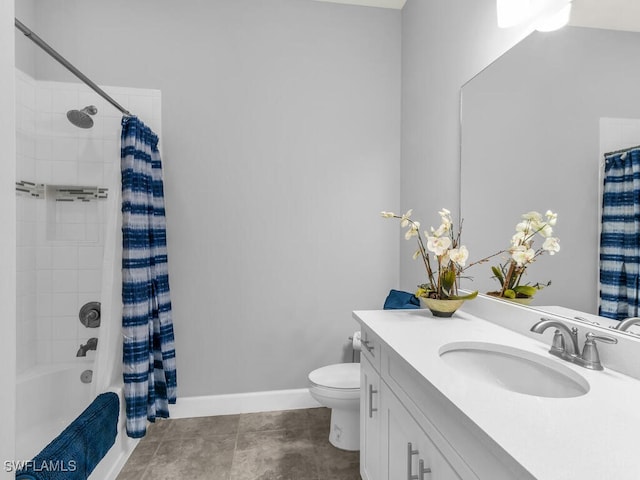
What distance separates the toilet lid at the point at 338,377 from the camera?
1906 mm

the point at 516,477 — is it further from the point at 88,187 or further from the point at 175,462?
the point at 88,187

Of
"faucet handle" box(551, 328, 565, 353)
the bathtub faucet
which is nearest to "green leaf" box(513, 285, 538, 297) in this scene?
"faucet handle" box(551, 328, 565, 353)

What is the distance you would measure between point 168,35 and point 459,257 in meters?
2.29

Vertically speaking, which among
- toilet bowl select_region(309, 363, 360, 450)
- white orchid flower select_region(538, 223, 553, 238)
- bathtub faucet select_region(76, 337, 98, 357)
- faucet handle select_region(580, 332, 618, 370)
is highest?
white orchid flower select_region(538, 223, 553, 238)

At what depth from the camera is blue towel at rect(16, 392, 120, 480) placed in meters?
1.05

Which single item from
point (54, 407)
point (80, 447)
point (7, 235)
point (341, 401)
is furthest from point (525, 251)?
point (54, 407)

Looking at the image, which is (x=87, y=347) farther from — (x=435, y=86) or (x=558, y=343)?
(x=435, y=86)

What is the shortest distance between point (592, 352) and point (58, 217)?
2.38 m

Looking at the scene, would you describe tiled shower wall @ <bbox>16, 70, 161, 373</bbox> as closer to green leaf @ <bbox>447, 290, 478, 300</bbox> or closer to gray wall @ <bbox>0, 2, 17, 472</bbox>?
gray wall @ <bbox>0, 2, 17, 472</bbox>

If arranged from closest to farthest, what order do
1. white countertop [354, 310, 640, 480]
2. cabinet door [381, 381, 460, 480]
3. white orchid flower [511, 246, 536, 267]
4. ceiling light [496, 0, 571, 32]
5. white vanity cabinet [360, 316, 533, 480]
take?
1. white countertop [354, 310, 640, 480]
2. white vanity cabinet [360, 316, 533, 480]
3. cabinet door [381, 381, 460, 480]
4. ceiling light [496, 0, 571, 32]
5. white orchid flower [511, 246, 536, 267]

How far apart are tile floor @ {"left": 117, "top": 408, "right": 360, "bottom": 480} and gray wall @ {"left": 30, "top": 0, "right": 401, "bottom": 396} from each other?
9.5 inches

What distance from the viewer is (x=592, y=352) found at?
38.0 inches

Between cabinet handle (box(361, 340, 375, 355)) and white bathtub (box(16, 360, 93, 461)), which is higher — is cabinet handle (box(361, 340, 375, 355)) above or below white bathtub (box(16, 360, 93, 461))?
above

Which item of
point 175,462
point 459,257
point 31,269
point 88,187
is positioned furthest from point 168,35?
point 175,462
